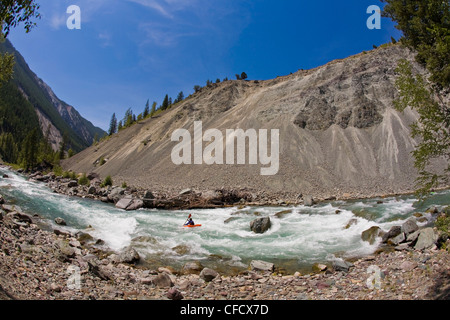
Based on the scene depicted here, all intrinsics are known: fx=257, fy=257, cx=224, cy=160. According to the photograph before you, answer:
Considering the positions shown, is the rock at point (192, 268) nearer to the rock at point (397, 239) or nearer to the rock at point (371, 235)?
the rock at point (371, 235)

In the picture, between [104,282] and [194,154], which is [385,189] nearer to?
[194,154]

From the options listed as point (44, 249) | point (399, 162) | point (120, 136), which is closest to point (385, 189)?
point (399, 162)

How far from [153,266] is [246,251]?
5.67 m

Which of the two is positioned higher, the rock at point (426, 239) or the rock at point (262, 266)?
the rock at point (426, 239)

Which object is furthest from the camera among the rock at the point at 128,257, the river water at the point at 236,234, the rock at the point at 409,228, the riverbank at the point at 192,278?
the rock at the point at 409,228

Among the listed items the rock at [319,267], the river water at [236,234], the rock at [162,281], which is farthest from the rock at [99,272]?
the rock at [319,267]

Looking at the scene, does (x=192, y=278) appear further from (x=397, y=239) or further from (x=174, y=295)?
(x=397, y=239)

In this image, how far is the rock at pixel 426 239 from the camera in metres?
11.6

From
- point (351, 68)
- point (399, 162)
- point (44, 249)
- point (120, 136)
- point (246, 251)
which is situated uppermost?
point (351, 68)

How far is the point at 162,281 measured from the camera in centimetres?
1055

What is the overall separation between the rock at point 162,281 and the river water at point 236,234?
8.12 feet

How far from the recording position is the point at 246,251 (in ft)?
51.7

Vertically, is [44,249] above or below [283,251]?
above

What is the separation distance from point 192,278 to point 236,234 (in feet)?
28.2
